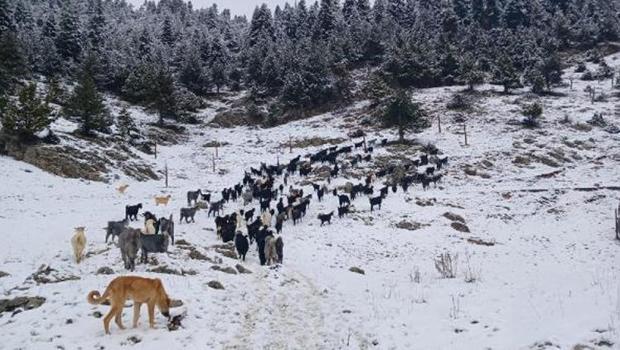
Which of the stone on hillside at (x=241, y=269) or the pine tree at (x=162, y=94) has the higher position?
the pine tree at (x=162, y=94)

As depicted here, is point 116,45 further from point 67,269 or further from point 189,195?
point 67,269

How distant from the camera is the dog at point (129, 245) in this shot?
14555 millimetres

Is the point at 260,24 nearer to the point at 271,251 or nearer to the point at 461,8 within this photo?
the point at 461,8

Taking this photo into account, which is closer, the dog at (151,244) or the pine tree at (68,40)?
the dog at (151,244)

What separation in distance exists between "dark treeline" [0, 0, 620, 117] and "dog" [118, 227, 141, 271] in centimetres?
4175

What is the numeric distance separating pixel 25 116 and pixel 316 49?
4806 centimetres

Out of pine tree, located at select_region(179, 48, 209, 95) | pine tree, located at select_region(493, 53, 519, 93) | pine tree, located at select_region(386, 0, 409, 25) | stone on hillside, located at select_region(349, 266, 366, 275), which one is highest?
pine tree, located at select_region(386, 0, 409, 25)

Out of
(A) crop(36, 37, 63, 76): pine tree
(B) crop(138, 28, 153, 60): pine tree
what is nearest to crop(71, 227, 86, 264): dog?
(A) crop(36, 37, 63, 76): pine tree

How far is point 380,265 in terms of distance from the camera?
20328mm

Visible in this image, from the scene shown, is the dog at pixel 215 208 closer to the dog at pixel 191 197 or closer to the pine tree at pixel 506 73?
the dog at pixel 191 197

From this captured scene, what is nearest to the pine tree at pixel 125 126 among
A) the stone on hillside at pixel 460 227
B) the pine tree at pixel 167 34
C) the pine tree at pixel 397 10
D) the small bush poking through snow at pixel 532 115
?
the stone on hillside at pixel 460 227

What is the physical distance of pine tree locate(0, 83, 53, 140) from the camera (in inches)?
1375

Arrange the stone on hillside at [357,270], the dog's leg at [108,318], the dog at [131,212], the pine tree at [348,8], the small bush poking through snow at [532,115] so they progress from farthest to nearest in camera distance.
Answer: the pine tree at [348,8] < the small bush poking through snow at [532,115] < the dog at [131,212] < the stone on hillside at [357,270] < the dog's leg at [108,318]

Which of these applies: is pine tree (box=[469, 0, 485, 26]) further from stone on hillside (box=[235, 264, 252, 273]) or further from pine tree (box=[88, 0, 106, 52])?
stone on hillside (box=[235, 264, 252, 273])
